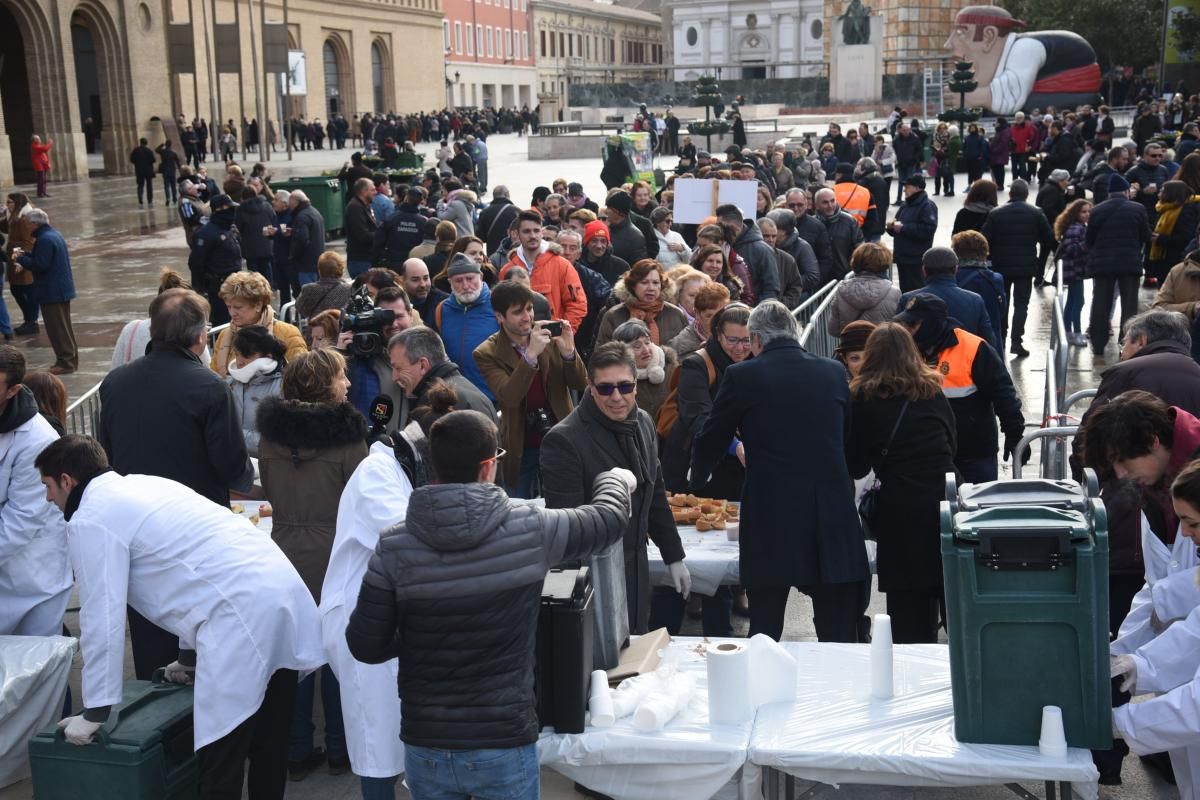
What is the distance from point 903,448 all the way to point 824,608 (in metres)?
0.73

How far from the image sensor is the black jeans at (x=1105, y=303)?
12.5 meters

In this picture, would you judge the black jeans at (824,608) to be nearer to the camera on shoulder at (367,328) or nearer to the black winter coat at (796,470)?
the black winter coat at (796,470)

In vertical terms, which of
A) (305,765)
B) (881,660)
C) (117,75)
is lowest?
(305,765)

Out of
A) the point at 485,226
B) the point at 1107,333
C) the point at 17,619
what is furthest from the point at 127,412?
the point at 1107,333

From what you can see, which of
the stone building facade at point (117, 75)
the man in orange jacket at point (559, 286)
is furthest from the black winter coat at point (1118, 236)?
the stone building facade at point (117, 75)

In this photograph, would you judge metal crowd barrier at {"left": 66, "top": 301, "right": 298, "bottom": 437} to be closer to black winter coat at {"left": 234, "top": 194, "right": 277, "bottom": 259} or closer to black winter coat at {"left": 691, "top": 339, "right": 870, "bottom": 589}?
black winter coat at {"left": 691, "top": 339, "right": 870, "bottom": 589}

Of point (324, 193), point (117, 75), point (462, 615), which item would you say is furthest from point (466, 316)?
point (117, 75)

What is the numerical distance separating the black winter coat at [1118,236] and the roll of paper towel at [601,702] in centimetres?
980

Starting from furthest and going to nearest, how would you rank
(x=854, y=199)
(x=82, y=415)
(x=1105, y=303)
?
1. (x=854, y=199)
2. (x=1105, y=303)
3. (x=82, y=415)

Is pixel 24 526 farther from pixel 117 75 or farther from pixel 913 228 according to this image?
pixel 117 75

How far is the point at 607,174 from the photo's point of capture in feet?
69.9

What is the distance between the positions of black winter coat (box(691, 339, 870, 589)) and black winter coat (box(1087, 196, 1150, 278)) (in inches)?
331

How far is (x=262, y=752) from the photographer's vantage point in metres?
4.41

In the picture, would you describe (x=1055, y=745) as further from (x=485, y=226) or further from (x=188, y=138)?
(x=188, y=138)
